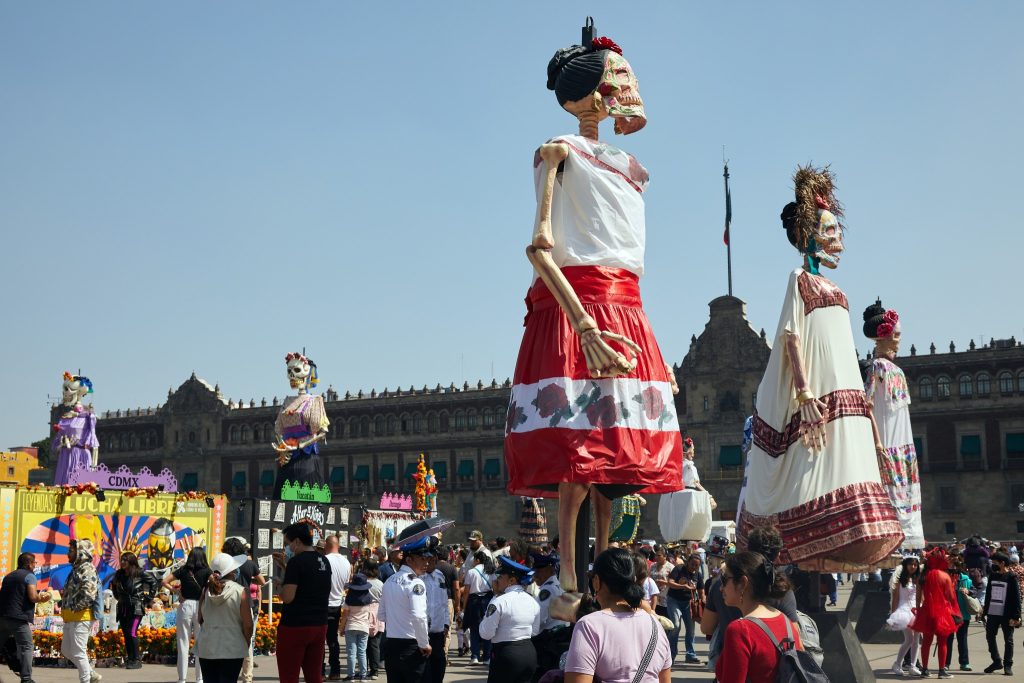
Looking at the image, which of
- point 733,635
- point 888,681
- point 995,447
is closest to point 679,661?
point 888,681

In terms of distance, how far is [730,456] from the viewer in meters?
49.9

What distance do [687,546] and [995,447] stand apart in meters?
32.1

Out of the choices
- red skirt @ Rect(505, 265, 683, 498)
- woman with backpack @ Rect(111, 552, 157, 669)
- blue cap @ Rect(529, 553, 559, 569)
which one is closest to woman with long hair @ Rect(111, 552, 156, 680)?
woman with backpack @ Rect(111, 552, 157, 669)

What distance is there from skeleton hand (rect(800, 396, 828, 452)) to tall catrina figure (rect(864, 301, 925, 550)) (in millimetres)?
2015

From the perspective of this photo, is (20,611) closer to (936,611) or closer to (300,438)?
(936,611)

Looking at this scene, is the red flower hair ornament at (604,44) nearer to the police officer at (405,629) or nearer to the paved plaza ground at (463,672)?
the police officer at (405,629)

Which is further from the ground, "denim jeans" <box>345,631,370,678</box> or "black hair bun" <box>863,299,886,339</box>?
"black hair bun" <box>863,299,886,339</box>

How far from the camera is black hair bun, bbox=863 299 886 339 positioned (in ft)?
31.0

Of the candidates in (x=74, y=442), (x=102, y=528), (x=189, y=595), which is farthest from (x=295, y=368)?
(x=189, y=595)

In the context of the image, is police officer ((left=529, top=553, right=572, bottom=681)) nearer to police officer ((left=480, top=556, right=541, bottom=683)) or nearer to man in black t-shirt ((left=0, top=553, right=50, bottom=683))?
police officer ((left=480, top=556, right=541, bottom=683))

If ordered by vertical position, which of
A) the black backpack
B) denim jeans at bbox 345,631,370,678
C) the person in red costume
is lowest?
denim jeans at bbox 345,631,370,678

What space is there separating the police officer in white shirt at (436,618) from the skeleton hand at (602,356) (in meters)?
4.06

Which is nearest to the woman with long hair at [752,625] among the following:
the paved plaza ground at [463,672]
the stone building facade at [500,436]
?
the paved plaza ground at [463,672]

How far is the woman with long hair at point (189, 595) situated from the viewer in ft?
31.9
